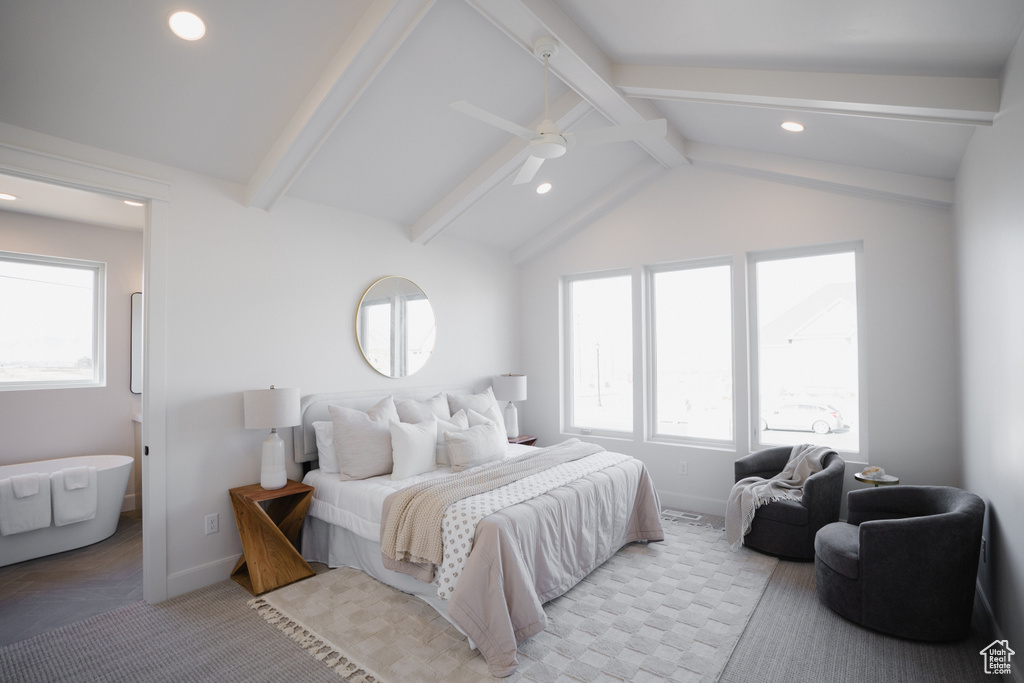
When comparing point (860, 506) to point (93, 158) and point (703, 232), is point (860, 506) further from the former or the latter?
point (93, 158)

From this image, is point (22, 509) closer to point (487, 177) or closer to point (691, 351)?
point (487, 177)

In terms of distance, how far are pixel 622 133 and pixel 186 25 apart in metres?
2.13

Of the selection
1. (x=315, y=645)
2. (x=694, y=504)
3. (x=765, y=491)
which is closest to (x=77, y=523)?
(x=315, y=645)

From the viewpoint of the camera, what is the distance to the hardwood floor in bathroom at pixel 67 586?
290cm

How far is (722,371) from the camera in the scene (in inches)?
189

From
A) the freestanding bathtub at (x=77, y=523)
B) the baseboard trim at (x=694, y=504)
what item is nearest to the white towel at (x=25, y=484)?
the freestanding bathtub at (x=77, y=523)

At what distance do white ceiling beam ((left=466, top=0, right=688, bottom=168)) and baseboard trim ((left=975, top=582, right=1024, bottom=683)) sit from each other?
349 cm

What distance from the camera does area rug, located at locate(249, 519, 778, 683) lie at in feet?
7.97

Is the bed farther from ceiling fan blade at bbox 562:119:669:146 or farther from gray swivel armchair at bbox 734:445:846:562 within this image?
ceiling fan blade at bbox 562:119:669:146

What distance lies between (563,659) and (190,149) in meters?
3.57

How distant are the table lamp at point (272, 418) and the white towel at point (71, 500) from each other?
4.97 feet

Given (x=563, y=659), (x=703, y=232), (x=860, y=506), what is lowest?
(x=563, y=659)

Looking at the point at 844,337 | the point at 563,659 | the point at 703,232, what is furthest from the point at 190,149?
the point at 844,337

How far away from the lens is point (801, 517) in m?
3.56
